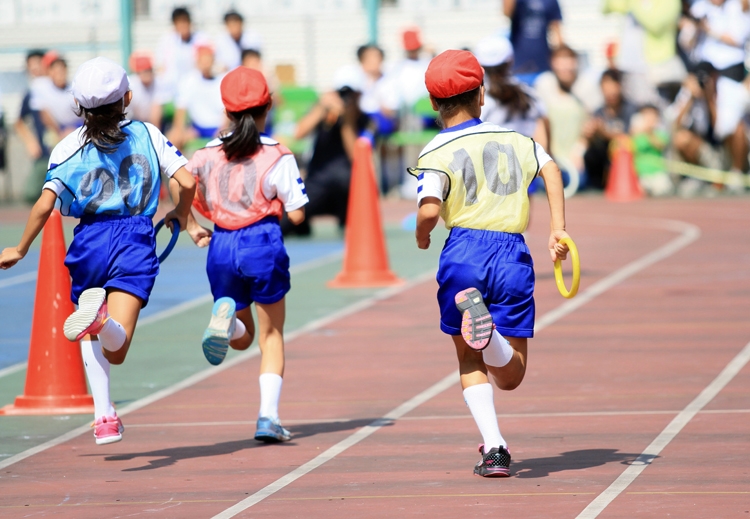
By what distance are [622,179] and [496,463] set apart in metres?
16.4

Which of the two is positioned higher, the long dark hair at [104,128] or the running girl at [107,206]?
the long dark hair at [104,128]

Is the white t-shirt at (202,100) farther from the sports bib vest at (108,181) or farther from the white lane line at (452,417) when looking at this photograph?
the sports bib vest at (108,181)

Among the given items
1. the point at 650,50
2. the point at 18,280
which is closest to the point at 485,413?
the point at 18,280

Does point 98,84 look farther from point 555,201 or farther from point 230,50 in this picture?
point 230,50

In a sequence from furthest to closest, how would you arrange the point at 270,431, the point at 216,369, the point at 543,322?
the point at 543,322 → the point at 216,369 → the point at 270,431

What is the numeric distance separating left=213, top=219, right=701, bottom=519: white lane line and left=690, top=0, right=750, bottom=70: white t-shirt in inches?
188

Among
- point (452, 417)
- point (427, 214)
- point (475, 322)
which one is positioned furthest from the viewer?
point (452, 417)

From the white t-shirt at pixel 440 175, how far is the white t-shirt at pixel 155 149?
4.42 ft

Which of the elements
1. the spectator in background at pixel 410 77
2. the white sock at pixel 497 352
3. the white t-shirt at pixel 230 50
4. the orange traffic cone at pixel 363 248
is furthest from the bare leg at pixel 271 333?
the spectator in background at pixel 410 77

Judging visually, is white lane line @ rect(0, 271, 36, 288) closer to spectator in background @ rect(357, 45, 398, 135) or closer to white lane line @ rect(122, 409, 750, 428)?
white lane line @ rect(122, 409, 750, 428)

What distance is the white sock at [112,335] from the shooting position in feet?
22.5

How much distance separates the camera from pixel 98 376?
7078mm

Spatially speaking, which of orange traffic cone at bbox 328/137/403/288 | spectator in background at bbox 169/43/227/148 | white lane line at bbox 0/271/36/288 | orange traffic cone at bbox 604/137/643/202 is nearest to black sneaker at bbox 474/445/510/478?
orange traffic cone at bbox 328/137/403/288

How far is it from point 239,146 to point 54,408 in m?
2.00
